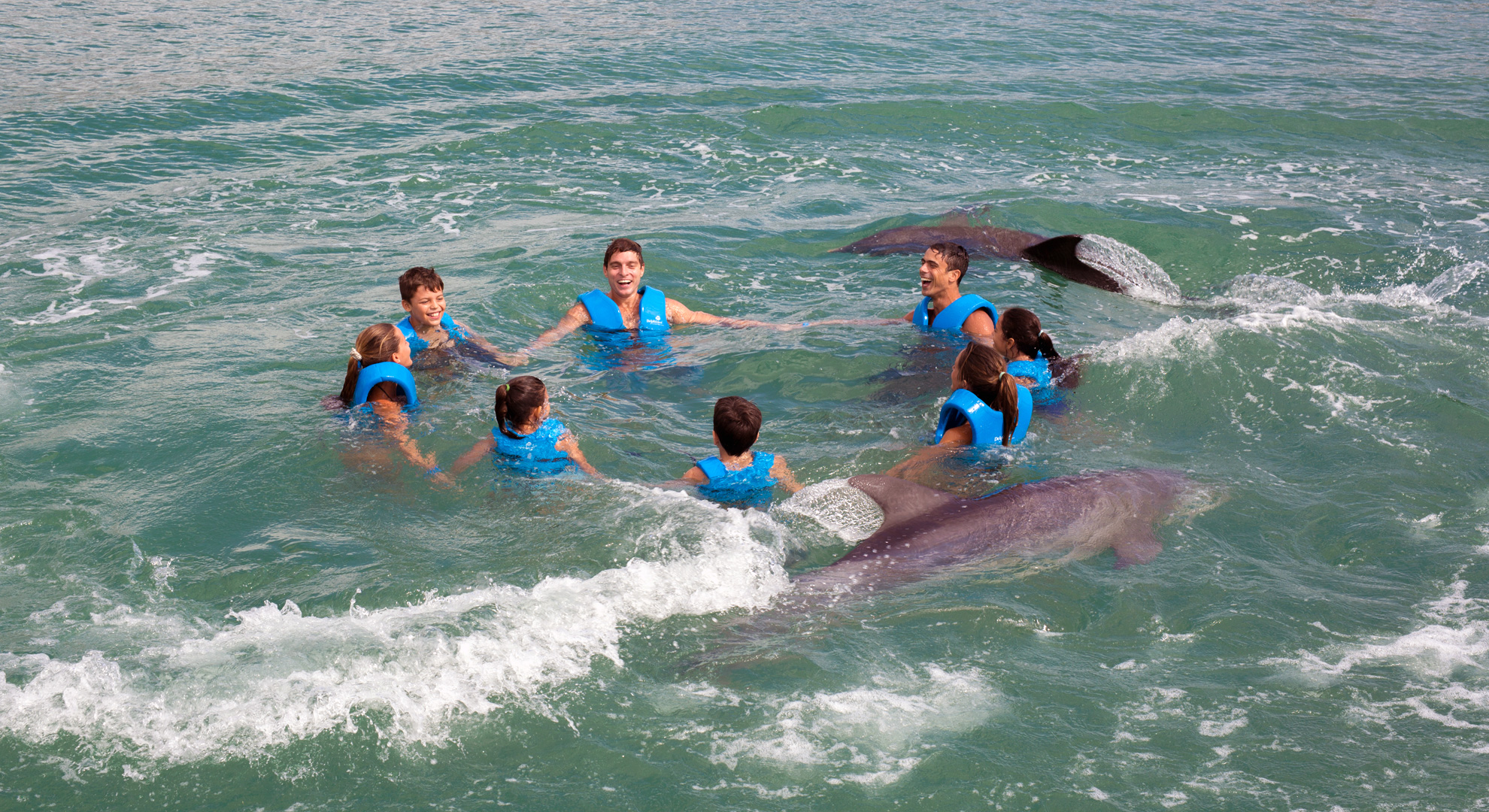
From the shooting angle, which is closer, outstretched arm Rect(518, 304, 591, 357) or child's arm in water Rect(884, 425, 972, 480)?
child's arm in water Rect(884, 425, 972, 480)

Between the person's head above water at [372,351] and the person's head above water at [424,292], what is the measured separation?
65 cm

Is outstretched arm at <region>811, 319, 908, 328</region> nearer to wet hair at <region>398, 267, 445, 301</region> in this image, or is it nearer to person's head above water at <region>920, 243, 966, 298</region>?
person's head above water at <region>920, 243, 966, 298</region>

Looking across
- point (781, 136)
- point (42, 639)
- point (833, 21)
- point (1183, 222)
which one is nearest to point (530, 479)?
point (42, 639)

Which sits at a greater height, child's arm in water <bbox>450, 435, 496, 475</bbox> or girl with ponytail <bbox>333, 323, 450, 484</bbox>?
girl with ponytail <bbox>333, 323, 450, 484</bbox>

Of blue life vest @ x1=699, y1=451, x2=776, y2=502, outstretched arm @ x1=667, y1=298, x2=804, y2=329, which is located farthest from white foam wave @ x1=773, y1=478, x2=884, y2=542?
outstretched arm @ x1=667, y1=298, x2=804, y2=329

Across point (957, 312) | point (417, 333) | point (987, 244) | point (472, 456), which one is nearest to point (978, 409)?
point (957, 312)

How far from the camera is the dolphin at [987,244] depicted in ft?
35.5

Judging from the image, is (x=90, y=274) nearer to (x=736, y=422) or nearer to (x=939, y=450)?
(x=736, y=422)

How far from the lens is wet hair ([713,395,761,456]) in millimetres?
6078

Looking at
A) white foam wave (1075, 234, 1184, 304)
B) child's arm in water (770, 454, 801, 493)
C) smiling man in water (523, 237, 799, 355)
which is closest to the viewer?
child's arm in water (770, 454, 801, 493)

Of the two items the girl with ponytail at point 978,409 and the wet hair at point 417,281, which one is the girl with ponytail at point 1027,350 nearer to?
the girl with ponytail at point 978,409

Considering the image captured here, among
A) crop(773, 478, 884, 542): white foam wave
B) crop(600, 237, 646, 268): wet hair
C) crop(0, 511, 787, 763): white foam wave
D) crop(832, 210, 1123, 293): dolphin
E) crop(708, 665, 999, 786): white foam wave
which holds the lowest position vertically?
crop(708, 665, 999, 786): white foam wave

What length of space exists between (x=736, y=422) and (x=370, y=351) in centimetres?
287

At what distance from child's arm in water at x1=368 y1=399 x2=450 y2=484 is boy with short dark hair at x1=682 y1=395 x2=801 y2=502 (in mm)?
1683
